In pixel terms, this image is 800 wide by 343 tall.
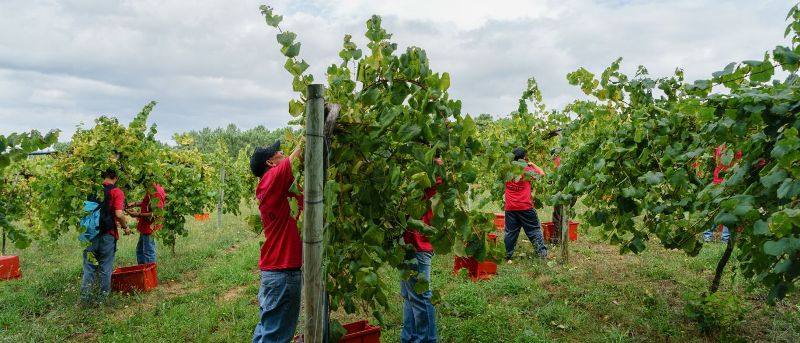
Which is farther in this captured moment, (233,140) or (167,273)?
(233,140)

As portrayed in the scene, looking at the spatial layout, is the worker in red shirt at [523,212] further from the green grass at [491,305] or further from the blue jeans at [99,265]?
the blue jeans at [99,265]

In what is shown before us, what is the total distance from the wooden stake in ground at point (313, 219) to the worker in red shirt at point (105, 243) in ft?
14.4

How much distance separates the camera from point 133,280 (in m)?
6.24

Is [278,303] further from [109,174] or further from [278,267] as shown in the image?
[109,174]

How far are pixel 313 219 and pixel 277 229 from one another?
3.80 ft

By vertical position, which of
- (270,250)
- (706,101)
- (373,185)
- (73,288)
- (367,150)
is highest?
(706,101)

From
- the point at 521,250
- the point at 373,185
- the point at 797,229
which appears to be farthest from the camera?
the point at 521,250

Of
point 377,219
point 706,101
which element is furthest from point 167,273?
point 706,101

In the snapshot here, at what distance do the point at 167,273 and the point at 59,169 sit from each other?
7.68ft

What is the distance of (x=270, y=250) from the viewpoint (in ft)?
10.1

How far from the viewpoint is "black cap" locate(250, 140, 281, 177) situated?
10.6 ft

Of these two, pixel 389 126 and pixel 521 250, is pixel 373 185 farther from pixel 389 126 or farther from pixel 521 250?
pixel 521 250

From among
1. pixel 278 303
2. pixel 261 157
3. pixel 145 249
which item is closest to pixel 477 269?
pixel 278 303

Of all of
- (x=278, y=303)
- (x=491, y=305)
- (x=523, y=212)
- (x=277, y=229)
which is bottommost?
(x=491, y=305)
